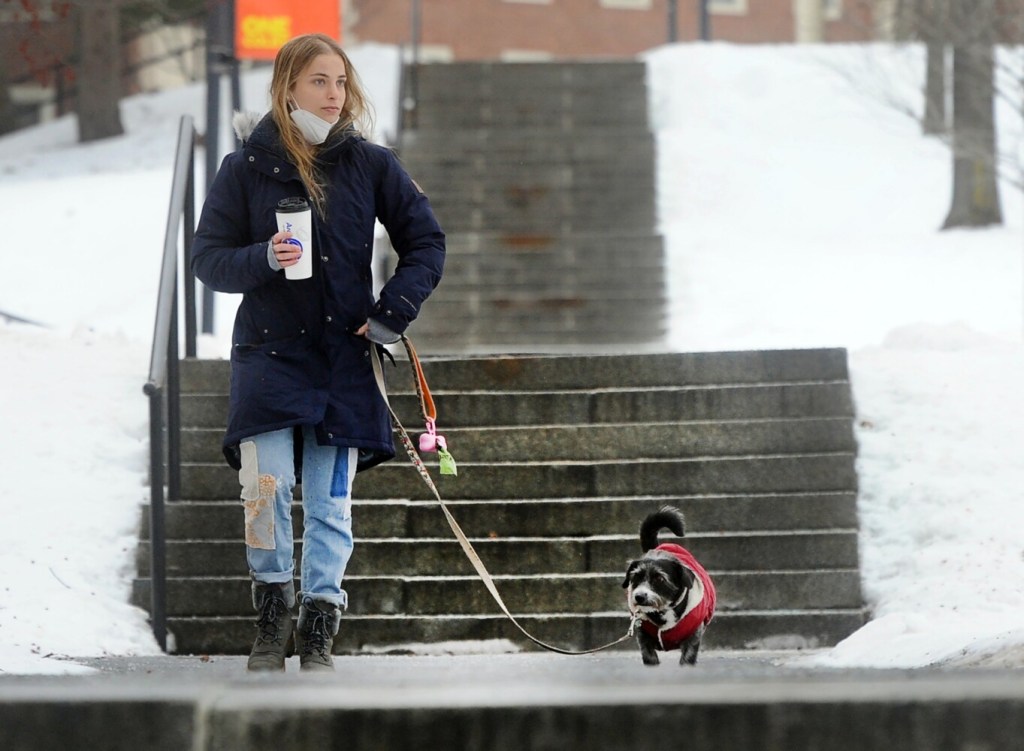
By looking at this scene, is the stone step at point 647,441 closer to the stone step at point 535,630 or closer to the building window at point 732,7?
the stone step at point 535,630

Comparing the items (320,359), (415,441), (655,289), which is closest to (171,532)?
(415,441)

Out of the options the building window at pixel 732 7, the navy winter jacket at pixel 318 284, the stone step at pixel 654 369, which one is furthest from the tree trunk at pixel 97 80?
the building window at pixel 732 7

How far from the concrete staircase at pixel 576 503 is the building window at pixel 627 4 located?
32.9 metres

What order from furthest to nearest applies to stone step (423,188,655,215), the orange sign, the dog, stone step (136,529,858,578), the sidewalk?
1. the orange sign
2. stone step (423,188,655,215)
3. stone step (136,529,858,578)
4. the dog
5. the sidewalk

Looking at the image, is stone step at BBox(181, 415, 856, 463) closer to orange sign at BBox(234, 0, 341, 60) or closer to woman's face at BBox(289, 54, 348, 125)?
woman's face at BBox(289, 54, 348, 125)

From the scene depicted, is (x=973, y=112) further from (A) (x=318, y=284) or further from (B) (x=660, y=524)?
(A) (x=318, y=284)

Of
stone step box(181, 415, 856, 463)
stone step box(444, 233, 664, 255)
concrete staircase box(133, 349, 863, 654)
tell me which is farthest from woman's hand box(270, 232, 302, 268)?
stone step box(444, 233, 664, 255)

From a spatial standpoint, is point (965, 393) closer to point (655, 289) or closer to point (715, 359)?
point (715, 359)

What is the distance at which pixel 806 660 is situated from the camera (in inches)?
226

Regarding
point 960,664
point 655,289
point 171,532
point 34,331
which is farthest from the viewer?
point 655,289

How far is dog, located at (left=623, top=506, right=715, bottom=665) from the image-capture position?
5.15 metres

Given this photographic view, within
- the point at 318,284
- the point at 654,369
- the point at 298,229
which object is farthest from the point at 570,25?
the point at 298,229

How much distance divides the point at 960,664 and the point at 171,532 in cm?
357

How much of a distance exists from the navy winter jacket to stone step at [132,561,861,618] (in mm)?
1530
